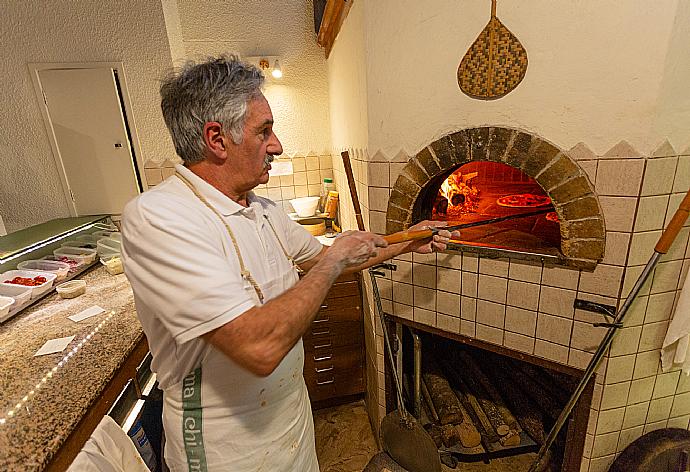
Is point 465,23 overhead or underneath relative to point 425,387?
overhead

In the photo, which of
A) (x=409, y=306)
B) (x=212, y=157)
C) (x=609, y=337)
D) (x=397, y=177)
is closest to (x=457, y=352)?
(x=409, y=306)

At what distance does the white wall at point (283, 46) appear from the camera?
2607 millimetres

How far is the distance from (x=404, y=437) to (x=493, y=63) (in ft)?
5.86

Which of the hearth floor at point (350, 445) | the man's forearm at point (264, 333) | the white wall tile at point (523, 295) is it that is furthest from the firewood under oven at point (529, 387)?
the man's forearm at point (264, 333)

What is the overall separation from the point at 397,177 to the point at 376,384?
1.24 metres

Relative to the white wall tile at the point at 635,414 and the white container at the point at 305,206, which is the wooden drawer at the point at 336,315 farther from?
the white wall tile at the point at 635,414

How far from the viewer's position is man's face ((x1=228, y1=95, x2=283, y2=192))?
0.90 m

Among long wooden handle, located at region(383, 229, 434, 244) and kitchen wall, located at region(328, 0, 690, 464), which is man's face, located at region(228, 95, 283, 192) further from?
kitchen wall, located at region(328, 0, 690, 464)

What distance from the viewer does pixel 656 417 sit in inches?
59.5

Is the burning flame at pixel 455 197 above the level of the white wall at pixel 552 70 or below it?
below

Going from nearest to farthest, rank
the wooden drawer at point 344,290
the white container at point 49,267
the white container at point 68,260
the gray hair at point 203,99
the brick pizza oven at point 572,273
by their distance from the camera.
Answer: the gray hair at point 203,99
the brick pizza oven at point 572,273
the white container at point 49,267
the white container at point 68,260
the wooden drawer at point 344,290

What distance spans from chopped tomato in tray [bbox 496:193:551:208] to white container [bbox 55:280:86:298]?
235 cm

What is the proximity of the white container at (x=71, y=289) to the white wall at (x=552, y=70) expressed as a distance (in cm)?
185

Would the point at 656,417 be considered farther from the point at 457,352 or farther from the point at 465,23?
the point at 465,23
